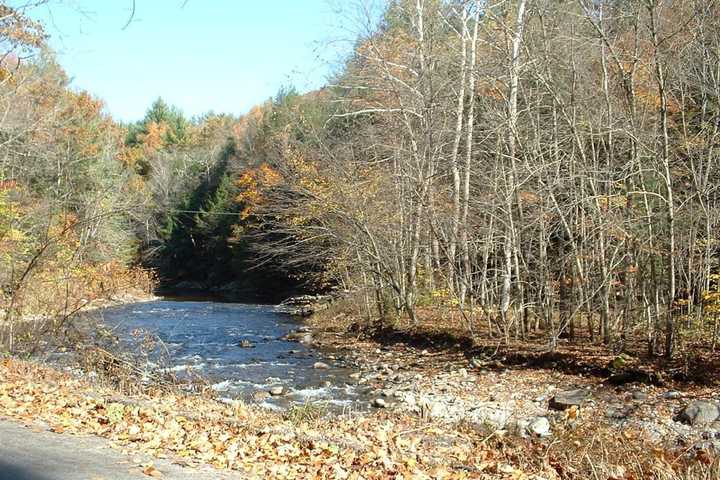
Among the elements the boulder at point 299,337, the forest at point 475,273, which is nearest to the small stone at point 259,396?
the forest at point 475,273

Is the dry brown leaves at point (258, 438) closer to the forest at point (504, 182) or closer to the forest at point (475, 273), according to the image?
the forest at point (475, 273)

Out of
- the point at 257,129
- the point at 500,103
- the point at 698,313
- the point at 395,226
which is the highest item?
the point at 257,129

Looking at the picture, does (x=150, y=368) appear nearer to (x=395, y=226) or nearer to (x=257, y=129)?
(x=395, y=226)

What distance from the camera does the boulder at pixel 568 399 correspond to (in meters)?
12.7

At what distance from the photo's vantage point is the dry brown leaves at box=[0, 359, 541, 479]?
650 cm

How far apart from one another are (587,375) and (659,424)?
3.25m

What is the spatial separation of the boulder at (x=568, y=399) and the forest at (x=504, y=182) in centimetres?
210

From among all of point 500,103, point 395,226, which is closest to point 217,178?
point 395,226

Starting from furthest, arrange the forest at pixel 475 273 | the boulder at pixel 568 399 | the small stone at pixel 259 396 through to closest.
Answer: the small stone at pixel 259 396 → the boulder at pixel 568 399 → the forest at pixel 475 273

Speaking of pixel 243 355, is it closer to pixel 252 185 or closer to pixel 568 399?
pixel 568 399

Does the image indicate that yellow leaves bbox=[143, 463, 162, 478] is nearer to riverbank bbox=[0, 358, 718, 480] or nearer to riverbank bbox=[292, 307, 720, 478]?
riverbank bbox=[0, 358, 718, 480]

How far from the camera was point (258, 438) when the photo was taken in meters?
7.51

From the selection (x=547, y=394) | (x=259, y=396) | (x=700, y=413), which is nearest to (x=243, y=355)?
(x=259, y=396)

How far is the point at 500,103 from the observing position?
19078 millimetres
